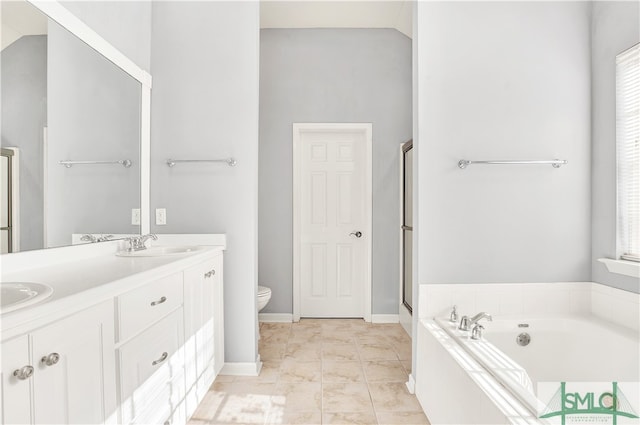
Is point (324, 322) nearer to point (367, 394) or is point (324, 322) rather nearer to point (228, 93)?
point (367, 394)

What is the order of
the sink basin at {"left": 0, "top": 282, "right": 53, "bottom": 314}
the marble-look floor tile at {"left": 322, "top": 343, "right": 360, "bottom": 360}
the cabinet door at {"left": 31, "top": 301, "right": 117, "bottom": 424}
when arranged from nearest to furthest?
1. the cabinet door at {"left": 31, "top": 301, "right": 117, "bottom": 424}
2. the sink basin at {"left": 0, "top": 282, "right": 53, "bottom": 314}
3. the marble-look floor tile at {"left": 322, "top": 343, "right": 360, "bottom": 360}

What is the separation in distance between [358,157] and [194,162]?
1711 mm

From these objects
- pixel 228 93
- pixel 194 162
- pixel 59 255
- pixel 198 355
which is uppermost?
pixel 228 93

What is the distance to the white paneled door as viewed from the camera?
346 centimetres

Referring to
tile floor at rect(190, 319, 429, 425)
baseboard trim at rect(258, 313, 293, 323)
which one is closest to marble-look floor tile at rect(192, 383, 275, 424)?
tile floor at rect(190, 319, 429, 425)

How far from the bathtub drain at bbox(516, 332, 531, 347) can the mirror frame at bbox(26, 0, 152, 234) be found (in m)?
2.34

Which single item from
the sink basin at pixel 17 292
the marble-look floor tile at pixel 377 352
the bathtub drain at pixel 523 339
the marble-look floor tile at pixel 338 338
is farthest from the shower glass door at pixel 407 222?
the sink basin at pixel 17 292

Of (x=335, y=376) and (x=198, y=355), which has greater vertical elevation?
(x=198, y=355)

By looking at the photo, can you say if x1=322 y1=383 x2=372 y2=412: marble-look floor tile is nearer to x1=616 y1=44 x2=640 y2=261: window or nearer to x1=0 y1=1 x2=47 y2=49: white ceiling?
x1=616 y1=44 x2=640 y2=261: window

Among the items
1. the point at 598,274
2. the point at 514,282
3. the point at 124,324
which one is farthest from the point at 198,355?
the point at 598,274

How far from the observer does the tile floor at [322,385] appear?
6.07ft

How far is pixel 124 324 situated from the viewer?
120cm

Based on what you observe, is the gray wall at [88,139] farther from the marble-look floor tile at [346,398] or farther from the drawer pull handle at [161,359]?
the marble-look floor tile at [346,398]

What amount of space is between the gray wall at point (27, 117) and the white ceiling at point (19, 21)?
0.9 inches
